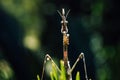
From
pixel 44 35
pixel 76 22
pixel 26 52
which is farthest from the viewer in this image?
pixel 44 35

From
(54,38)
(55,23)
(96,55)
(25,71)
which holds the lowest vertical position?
(25,71)

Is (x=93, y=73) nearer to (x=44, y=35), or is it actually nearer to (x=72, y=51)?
(x=72, y=51)

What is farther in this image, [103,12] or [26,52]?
[103,12]

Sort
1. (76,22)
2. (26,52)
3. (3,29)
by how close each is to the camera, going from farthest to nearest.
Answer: (76,22) → (3,29) → (26,52)

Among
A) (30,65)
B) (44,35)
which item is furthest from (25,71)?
(44,35)

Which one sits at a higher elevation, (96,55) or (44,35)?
(44,35)

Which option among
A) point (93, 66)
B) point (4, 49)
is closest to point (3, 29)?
point (4, 49)

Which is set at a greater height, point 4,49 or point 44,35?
point 44,35

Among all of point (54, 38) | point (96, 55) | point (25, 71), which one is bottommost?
point (25, 71)

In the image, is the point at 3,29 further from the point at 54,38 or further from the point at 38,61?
the point at 54,38
